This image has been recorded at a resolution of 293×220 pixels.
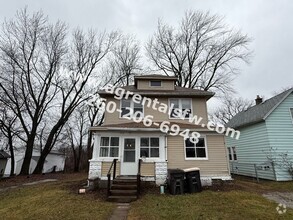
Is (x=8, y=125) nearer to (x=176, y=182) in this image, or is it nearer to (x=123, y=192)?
(x=123, y=192)

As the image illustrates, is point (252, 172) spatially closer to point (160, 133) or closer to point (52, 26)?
point (160, 133)

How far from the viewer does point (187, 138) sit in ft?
34.7

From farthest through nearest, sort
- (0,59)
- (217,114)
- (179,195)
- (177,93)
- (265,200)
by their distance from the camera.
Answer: (217,114)
(0,59)
(177,93)
(179,195)
(265,200)

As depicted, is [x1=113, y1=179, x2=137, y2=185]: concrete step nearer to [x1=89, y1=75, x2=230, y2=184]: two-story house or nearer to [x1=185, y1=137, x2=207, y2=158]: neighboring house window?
[x1=89, y1=75, x2=230, y2=184]: two-story house

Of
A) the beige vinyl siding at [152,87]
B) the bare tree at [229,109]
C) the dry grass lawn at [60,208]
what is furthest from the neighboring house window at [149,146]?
the bare tree at [229,109]

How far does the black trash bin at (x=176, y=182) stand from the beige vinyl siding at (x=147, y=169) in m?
1.54

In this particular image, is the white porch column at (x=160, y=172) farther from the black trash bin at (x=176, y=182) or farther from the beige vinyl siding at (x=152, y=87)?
the beige vinyl siding at (x=152, y=87)

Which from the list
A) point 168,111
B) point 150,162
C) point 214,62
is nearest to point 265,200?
point 150,162

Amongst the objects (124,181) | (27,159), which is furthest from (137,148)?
(27,159)

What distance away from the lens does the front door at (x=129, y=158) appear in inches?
390

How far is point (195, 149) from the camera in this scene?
10.5 m

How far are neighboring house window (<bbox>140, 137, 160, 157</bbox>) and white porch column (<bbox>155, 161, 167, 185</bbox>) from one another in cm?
70

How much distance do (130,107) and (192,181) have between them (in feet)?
21.1

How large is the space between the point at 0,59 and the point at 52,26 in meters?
6.12
